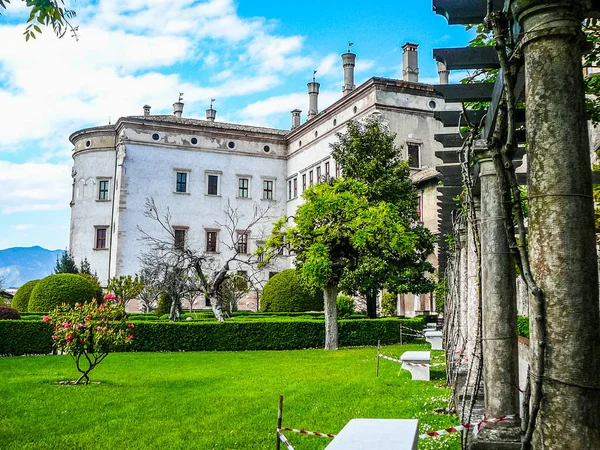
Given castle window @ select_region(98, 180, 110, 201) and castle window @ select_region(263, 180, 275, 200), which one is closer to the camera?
castle window @ select_region(98, 180, 110, 201)

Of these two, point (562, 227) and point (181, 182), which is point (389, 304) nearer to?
point (181, 182)

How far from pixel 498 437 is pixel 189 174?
35.9 meters

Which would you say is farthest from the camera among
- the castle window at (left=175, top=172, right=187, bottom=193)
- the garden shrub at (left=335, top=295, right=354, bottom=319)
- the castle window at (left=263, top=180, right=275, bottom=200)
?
the castle window at (left=263, top=180, right=275, bottom=200)

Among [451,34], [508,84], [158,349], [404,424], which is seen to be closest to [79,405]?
[404,424]

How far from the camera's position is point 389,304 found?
1114 inches

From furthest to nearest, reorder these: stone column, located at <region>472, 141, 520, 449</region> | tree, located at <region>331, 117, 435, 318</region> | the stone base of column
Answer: tree, located at <region>331, 117, 435, 318</region> < stone column, located at <region>472, 141, 520, 449</region> < the stone base of column

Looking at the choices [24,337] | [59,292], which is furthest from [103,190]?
[24,337]

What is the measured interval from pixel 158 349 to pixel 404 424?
14943mm

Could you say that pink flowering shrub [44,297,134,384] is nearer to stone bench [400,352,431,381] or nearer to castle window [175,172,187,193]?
stone bench [400,352,431,381]

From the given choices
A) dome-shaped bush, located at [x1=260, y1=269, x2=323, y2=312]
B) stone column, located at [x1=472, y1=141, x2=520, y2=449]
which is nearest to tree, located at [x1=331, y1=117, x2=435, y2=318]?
dome-shaped bush, located at [x1=260, y1=269, x2=323, y2=312]

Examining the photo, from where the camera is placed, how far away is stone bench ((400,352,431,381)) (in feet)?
36.0

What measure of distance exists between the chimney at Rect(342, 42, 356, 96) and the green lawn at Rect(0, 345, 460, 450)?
2389 cm

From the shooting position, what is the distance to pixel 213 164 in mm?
39844

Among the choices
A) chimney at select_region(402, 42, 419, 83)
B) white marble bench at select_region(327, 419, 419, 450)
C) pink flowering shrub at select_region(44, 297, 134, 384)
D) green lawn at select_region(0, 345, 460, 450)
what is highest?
chimney at select_region(402, 42, 419, 83)
